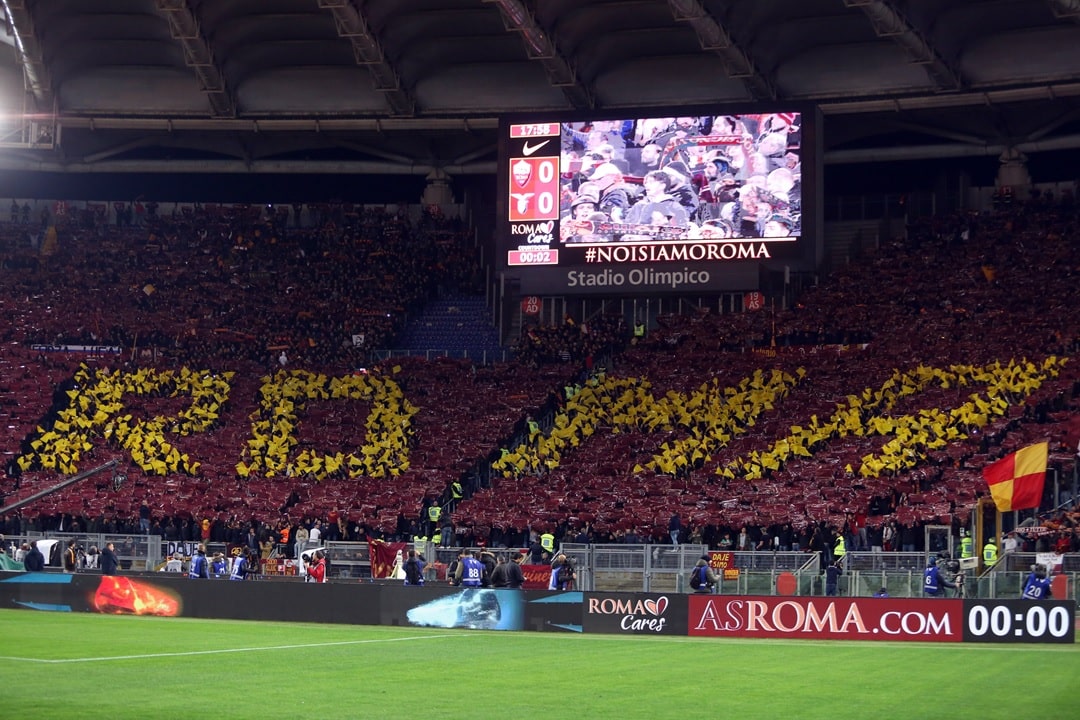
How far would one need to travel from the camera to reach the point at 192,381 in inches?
2160

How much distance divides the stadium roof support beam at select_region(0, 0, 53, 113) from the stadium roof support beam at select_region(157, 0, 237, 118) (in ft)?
14.8

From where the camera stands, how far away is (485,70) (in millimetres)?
54375

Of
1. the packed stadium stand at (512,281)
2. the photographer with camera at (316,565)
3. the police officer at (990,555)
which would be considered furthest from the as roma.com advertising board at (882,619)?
the photographer with camera at (316,565)

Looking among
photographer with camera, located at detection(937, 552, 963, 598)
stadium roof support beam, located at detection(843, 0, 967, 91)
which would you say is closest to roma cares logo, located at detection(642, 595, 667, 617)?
photographer with camera, located at detection(937, 552, 963, 598)

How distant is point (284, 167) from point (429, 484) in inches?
787

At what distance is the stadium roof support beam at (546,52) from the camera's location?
44.8m

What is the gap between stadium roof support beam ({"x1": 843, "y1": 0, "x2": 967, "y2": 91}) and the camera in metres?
42.9

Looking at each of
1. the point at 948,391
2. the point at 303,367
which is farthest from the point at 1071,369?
the point at 303,367

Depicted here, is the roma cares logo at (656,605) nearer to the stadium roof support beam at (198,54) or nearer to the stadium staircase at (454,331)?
the stadium roof support beam at (198,54)

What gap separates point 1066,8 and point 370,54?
21.8 meters

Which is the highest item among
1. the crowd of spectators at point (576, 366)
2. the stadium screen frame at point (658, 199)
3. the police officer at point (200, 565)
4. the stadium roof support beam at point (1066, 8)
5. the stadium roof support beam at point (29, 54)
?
the stadium roof support beam at point (29, 54)

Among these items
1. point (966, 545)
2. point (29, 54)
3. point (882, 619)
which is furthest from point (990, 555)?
point (29, 54)

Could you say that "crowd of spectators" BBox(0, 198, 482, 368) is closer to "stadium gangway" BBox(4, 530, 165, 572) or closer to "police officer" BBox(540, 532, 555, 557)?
"stadium gangway" BBox(4, 530, 165, 572)

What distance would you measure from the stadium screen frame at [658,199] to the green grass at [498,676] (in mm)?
19641
